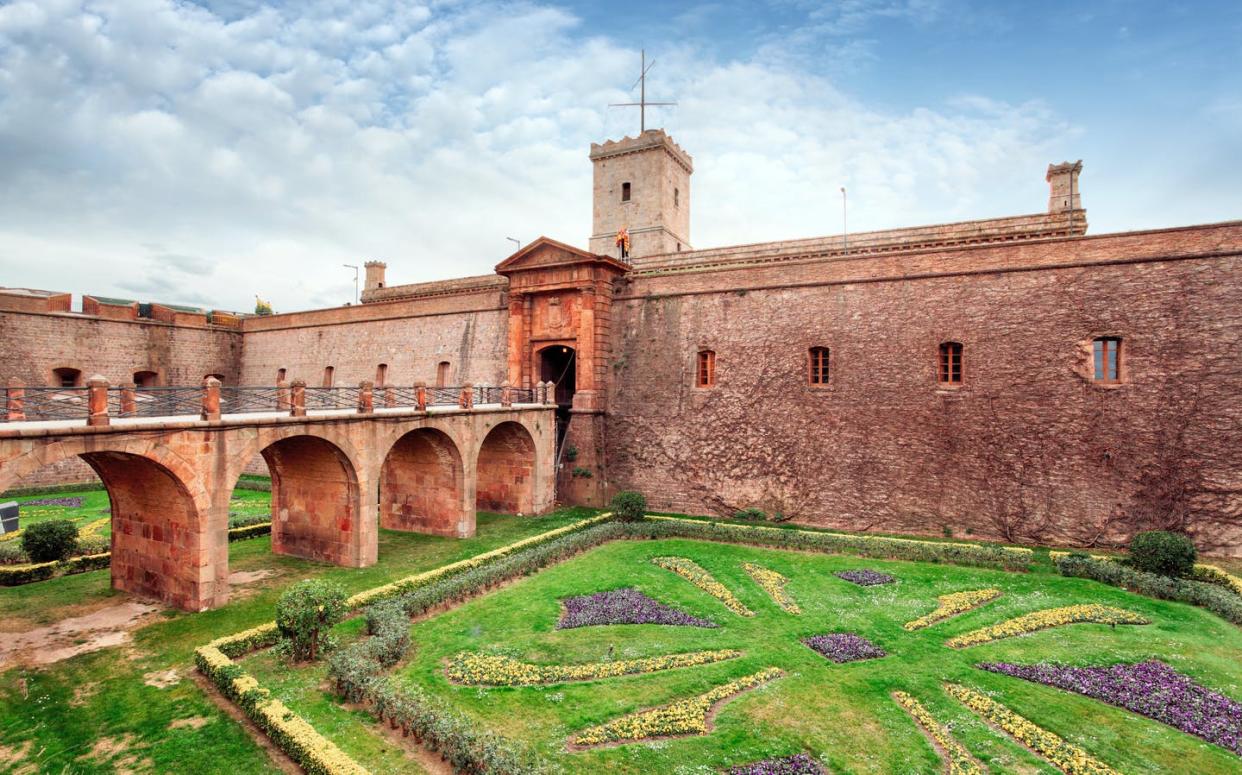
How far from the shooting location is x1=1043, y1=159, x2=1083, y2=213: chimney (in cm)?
2044

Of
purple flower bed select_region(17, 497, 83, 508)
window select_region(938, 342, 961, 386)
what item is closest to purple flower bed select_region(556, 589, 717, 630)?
window select_region(938, 342, 961, 386)

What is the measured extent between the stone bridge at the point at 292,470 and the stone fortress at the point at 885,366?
3.19 metres

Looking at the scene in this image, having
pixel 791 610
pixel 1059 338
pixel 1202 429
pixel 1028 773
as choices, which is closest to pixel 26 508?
pixel 791 610

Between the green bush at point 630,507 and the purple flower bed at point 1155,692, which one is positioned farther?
the green bush at point 630,507

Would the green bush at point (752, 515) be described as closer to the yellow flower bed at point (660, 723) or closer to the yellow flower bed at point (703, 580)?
the yellow flower bed at point (703, 580)

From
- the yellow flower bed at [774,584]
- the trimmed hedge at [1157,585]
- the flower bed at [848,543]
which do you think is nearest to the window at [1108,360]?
the trimmed hedge at [1157,585]

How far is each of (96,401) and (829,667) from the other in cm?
1316

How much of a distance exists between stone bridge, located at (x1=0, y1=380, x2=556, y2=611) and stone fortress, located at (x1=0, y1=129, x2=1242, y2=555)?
125 inches

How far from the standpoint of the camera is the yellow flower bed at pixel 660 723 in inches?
330

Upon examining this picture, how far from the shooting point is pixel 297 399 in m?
14.2

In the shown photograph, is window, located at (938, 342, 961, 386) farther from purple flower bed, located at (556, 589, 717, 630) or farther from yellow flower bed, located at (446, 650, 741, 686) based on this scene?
yellow flower bed, located at (446, 650, 741, 686)

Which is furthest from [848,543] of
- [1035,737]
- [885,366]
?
[1035,737]

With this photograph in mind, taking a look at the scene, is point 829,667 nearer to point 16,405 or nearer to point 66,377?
point 16,405

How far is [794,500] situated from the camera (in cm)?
2111
